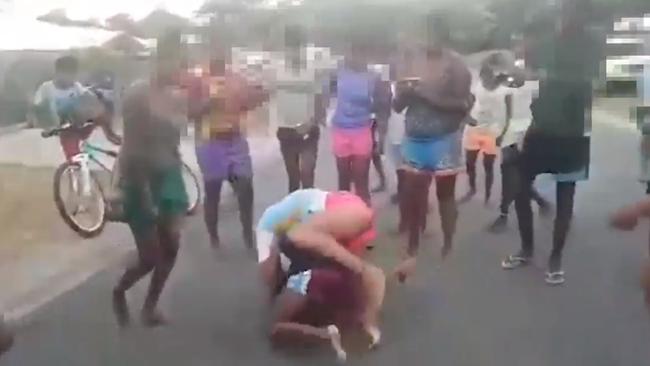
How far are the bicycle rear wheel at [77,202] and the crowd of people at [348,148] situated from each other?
0.03 m

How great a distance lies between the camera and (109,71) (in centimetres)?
106

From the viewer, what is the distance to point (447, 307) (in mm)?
1092

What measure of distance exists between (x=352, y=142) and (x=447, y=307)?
10.1 inches

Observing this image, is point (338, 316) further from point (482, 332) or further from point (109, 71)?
point (109, 71)

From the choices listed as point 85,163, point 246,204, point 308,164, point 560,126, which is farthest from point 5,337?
point 560,126

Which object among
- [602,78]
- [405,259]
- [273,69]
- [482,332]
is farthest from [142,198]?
[602,78]

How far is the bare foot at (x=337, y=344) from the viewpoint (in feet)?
3.52

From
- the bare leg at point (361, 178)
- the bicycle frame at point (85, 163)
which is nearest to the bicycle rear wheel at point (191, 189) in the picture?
the bicycle frame at point (85, 163)

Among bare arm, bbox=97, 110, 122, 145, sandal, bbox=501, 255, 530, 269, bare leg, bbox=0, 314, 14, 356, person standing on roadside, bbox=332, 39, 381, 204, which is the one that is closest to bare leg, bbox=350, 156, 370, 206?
person standing on roadside, bbox=332, 39, 381, 204

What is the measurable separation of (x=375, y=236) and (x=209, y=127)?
0.26 meters

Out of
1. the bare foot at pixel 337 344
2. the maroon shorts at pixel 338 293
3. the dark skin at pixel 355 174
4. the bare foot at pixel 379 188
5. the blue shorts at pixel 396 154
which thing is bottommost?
the bare foot at pixel 337 344

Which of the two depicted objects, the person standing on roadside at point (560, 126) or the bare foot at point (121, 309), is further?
the bare foot at point (121, 309)

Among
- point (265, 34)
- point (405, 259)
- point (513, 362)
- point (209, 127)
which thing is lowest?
point (513, 362)

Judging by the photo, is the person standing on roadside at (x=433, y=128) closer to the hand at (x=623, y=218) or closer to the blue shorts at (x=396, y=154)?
the blue shorts at (x=396, y=154)
